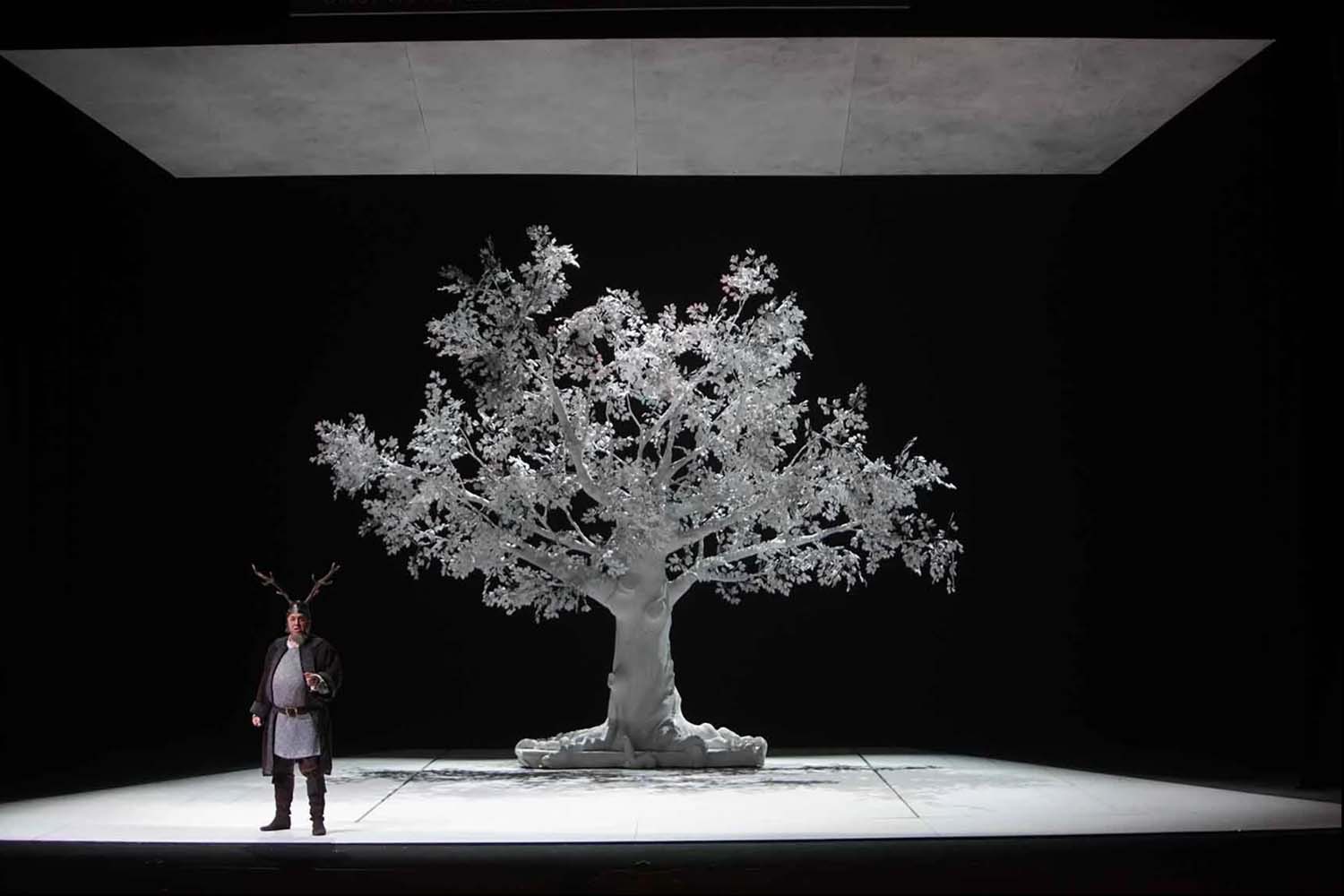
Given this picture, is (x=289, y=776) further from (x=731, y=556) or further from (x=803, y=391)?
(x=803, y=391)

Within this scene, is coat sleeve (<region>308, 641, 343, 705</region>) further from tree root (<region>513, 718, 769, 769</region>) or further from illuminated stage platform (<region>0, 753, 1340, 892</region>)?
tree root (<region>513, 718, 769, 769</region>)

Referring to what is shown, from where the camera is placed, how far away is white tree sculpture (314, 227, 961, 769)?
656cm

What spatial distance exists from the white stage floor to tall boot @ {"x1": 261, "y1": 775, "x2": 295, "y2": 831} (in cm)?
5

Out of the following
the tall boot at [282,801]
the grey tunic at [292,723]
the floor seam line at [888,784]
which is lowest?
the floor seam line at [888,784]

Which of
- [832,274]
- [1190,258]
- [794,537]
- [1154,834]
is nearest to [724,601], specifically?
[794,537]

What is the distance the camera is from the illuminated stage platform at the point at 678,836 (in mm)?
4004

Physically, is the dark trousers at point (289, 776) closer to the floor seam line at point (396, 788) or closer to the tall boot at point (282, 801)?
the tall boot at point (282, 801)

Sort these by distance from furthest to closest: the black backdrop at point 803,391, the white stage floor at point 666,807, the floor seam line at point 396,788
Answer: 1. the black backdrop at point 803,391
2. the floor seam line at point 396,788
3. the white stage floor at point 666,807

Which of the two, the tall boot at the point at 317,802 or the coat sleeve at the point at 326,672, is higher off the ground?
the coat sleeve at the point at 326,672

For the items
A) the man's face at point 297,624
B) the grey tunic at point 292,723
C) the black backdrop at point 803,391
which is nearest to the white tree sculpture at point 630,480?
the black backdrop at point 803,391

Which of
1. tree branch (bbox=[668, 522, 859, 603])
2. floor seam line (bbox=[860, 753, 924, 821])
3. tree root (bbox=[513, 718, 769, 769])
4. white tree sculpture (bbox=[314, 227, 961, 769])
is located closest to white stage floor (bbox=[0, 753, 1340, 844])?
floor seam line (bbox=[860, 753, 924, 821])

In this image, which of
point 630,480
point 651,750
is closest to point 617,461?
point 630,480

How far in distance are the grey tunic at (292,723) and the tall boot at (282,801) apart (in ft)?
0.25

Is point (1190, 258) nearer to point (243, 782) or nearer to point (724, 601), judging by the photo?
point (724, 601)
